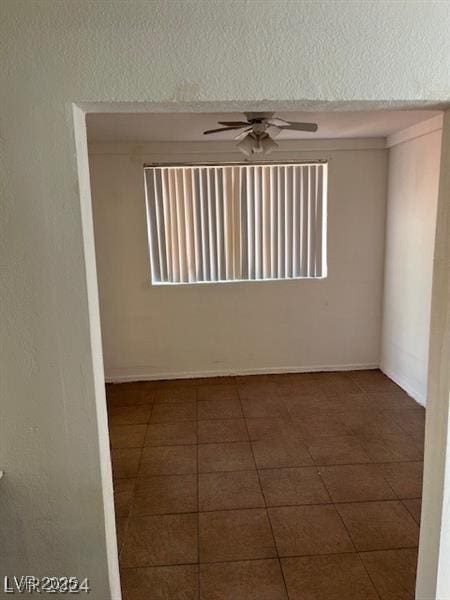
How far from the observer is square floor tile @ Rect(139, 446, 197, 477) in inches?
111

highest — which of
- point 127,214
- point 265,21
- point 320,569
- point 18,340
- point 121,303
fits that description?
point 265,21

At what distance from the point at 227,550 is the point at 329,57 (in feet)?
7.33

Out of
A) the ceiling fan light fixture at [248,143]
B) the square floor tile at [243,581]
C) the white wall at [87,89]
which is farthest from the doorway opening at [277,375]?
the white wall at [87,89]

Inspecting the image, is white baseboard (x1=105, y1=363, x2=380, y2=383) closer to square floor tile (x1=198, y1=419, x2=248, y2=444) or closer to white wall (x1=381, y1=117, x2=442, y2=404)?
white wall (x1=381, y1=117, x2=442, y2=404)

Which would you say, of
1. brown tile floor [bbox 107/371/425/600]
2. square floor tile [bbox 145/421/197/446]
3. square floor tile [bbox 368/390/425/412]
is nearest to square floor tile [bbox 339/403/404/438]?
brown tile floor [bbox 107/371/425/600]

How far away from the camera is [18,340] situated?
3.71 ft

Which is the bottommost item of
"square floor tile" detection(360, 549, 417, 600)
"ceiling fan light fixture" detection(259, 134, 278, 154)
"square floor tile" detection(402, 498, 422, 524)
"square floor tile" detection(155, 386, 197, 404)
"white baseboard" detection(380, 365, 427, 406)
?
"square floor tile" detection(360, 549, 417, 600)

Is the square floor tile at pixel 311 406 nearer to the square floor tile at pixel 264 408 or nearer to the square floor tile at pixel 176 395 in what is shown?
the square floor tile at pixel 264 408

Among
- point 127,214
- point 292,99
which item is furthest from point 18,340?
point 127,214

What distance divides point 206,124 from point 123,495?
2.79 meters

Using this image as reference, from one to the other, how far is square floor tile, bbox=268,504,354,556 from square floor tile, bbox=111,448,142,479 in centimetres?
103

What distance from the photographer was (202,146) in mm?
3994

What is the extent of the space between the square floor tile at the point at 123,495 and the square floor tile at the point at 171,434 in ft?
1.60

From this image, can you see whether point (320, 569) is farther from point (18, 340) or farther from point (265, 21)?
point (265, 21)
